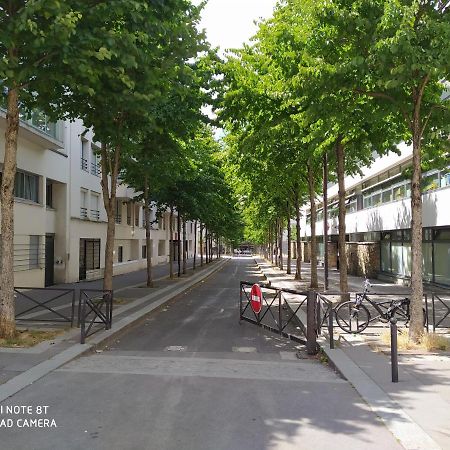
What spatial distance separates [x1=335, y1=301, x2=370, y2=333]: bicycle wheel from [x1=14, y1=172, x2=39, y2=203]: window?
1419 centimetres

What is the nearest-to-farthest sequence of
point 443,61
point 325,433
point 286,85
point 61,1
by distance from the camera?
1. point 325,433
2. point 61,1
3. point 443,61
4. point 286,85

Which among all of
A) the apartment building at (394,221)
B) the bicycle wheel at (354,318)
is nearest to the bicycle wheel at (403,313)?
the bicycle wheel at (354,318)

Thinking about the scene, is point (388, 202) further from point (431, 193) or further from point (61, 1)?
point (61, 1)

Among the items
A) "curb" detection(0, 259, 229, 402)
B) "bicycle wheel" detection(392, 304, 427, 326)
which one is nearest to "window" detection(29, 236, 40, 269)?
"curb" detection(0, 259, 229, 402)

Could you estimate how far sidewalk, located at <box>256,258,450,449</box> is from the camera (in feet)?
15.8

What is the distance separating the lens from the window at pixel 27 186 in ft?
63.7

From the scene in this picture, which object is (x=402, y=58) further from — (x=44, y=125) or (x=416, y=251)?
(x=44, y=125)

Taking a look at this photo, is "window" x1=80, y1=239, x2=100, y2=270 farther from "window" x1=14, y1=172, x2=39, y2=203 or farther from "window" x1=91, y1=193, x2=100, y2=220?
"window" x1=14, y1=172, x2=39, y2=203

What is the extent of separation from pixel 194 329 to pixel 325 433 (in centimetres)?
706

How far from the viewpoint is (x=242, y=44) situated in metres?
13.9

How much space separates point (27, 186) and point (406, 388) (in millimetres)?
17978

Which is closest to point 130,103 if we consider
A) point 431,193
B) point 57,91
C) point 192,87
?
point 57,91

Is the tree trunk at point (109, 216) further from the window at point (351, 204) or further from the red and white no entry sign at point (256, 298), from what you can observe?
the window at point (351, 204)

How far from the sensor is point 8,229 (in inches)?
367
